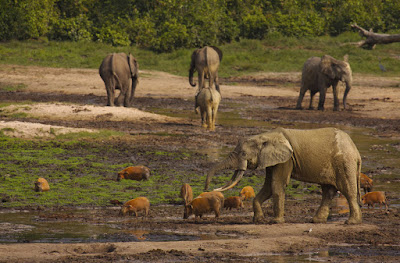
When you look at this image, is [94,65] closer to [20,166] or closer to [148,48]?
[148,48]

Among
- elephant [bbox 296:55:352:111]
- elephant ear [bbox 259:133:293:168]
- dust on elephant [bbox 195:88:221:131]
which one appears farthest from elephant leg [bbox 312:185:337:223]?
elephant [bbox 296:55:352:111]

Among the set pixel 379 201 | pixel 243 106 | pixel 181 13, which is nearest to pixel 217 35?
pixel 181 13

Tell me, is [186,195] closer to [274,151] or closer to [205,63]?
[274,151]

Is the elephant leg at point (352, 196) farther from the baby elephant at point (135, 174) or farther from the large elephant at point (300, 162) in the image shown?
the baby elephant at point (135, 174)

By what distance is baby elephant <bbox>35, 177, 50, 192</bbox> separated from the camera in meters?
12.3

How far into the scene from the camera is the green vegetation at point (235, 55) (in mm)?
37469

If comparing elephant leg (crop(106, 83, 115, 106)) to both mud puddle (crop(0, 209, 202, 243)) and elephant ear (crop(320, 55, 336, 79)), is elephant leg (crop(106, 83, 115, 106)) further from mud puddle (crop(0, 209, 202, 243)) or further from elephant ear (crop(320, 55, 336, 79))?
mud puddle (crop(0, 209, 202, 243))

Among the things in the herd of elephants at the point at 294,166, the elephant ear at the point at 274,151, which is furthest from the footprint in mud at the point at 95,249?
the elephant ear at the point at 274,151

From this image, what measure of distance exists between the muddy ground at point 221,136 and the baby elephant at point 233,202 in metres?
0.11

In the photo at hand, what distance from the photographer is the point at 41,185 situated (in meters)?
12.4

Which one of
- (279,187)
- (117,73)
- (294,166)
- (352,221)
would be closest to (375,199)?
(352,221)

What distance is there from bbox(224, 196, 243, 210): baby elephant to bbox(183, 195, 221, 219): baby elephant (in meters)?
0.64

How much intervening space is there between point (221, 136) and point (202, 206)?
8.96m

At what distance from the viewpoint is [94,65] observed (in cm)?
3697
